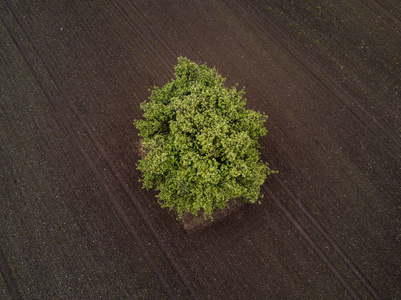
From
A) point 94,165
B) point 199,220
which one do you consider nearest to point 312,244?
point 199,220

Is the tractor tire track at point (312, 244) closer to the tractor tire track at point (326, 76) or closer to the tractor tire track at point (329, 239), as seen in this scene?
the tractor tire track at point (329, 239)

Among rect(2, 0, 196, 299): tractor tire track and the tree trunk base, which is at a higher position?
the tree trunk base

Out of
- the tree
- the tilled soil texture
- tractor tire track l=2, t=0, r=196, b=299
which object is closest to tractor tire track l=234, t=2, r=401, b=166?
the tilled soil texture

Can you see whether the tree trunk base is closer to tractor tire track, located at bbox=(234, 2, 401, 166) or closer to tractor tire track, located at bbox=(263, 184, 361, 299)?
tractor tire track, located at bbox=(263, 184, 361, 299)

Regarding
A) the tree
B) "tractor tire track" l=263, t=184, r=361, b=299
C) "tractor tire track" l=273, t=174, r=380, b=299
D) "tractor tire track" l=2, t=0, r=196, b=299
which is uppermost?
the tree

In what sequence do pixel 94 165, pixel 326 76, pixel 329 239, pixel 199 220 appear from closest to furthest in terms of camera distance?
pixel 199 220, pixel 329 239, pixel 94 165, pixel 326 76

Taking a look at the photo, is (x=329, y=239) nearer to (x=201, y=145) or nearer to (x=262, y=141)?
(x=262, y=141)
